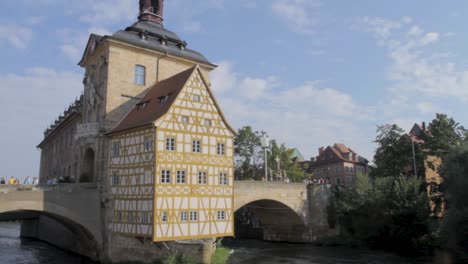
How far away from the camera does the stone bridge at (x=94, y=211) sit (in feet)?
70.5

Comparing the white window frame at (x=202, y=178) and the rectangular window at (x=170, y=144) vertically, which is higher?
the rectangular window at (x=170, y=144)

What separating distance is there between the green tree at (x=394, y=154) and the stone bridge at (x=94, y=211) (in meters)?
6.15

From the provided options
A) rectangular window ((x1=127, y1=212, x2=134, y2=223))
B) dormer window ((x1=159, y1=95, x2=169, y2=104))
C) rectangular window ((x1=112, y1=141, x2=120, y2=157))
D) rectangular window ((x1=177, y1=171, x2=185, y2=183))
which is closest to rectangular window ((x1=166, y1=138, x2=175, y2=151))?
rectangular window ((x1=177, y1=171, x2=185, y2=183))

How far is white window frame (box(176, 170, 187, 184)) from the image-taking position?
70.9ft

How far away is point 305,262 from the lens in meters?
25.8

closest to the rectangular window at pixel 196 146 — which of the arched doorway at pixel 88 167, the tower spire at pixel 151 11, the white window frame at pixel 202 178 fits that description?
the white window frame at pixel 202 178

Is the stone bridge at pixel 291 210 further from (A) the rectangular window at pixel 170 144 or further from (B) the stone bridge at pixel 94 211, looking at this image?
(A) the rectangular window at pixel 170 144

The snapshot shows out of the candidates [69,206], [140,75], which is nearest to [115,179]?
[69,206]

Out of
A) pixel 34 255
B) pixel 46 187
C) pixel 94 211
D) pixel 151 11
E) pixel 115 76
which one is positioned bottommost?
pixel 34 255

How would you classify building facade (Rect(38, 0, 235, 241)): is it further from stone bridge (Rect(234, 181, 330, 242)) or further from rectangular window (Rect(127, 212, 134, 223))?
stone bridge (Rect(234, 181, 330, 242))

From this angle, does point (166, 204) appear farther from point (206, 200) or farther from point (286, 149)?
point (286, 149)

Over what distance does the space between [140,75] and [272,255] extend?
14.8 metres

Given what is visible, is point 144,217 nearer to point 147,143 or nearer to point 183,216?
point 183,216

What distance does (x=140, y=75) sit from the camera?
86.3ft
